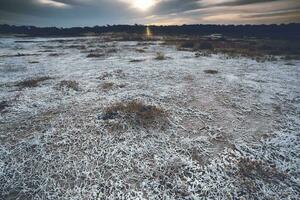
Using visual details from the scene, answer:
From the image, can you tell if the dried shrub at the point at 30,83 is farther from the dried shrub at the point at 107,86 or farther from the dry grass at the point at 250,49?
the dry grass at the point at 250,49

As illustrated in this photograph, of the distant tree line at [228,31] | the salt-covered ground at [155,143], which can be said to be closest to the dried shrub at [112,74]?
the salt-covered ground at [155,143]

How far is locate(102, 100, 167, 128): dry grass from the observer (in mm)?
9357

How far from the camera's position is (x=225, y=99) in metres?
12.1

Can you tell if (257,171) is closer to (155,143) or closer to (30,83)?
(155,143)

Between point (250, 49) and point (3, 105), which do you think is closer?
point (3, 105)

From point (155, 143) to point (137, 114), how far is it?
2.30m

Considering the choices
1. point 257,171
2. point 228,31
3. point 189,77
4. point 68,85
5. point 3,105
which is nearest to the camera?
point 257,171

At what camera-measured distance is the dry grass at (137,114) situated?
9.36 m

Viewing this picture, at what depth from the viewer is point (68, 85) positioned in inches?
555

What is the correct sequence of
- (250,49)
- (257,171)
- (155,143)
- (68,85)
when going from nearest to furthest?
1. (257,171)
2. (155,143)
3. (68,85)
4. (250,49)

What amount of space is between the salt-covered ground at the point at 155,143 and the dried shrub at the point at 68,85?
28 centimetres

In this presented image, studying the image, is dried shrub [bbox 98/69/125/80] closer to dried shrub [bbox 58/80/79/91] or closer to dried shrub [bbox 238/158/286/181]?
dried shrub [bbox 58/80/79/91]

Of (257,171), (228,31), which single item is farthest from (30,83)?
(228,31)

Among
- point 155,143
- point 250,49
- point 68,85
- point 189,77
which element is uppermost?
point 68,85
